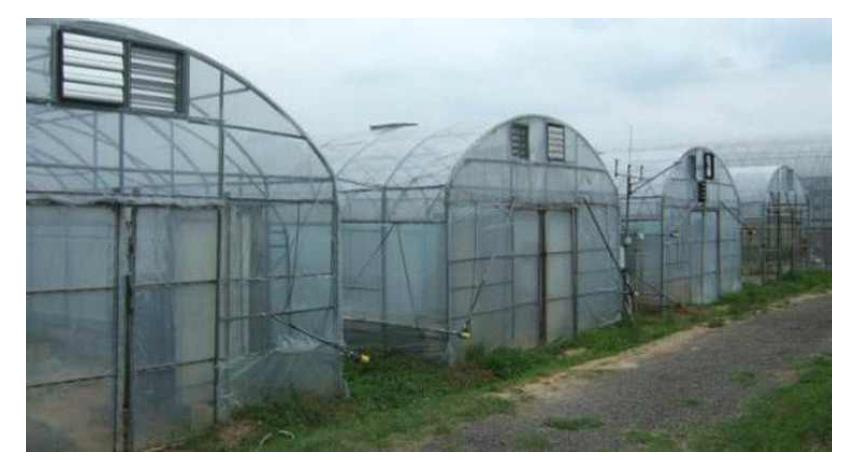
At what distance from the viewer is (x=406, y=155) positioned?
53.2ft

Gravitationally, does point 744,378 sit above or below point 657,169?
below

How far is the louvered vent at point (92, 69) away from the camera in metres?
9.02

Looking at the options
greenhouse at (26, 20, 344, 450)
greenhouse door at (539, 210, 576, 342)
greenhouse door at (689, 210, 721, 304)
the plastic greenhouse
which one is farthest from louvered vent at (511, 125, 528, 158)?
the plastic greenhouse

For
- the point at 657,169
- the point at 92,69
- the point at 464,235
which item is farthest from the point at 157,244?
the point at 657,169

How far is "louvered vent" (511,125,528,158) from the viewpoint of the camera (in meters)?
16.4

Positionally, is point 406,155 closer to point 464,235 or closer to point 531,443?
point 464,235

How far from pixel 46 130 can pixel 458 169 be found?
763 centimetres

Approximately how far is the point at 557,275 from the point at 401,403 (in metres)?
6.66

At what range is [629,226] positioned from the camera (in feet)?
75.6

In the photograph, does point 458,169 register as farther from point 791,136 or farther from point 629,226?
point 791,136

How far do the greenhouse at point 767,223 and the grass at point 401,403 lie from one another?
1244 cm

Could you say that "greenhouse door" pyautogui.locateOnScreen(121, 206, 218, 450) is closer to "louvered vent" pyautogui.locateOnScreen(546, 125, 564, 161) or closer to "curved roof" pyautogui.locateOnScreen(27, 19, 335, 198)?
"curved roof" pyautogui.locateOnScreen(27, 19, 335, 198)

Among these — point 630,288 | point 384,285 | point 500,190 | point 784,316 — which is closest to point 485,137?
point 500,190

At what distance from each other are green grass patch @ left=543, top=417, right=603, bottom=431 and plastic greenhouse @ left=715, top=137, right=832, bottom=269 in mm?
25739
